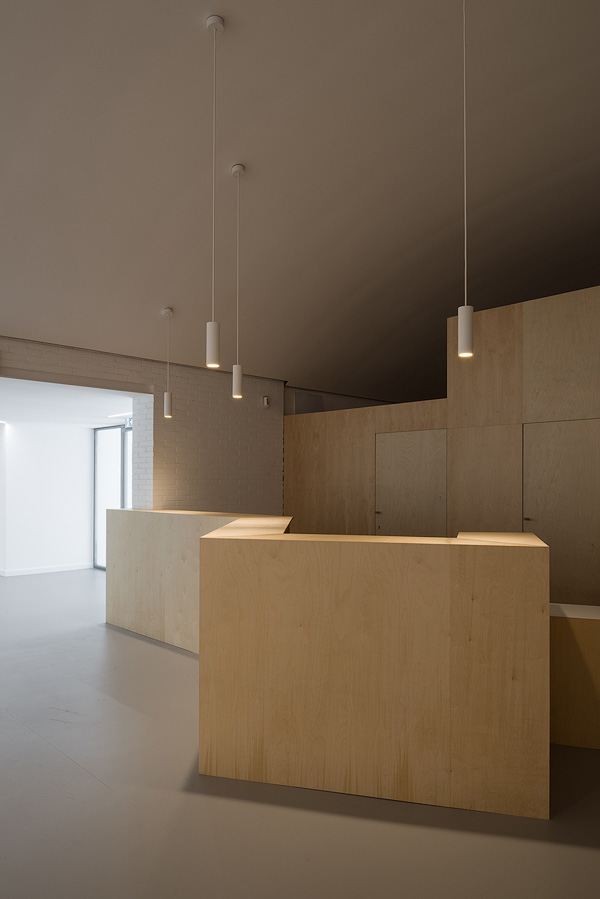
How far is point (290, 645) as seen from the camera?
9.98 ft

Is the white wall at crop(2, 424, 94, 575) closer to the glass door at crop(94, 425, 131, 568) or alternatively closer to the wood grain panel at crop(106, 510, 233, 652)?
the glass door at crop(94, 425, 131, 568)

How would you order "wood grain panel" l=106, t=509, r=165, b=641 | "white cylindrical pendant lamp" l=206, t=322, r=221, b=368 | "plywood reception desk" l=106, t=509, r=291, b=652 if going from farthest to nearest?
"wood grain panel" l=106, t=509, r=165, b=641 → "plywood reception desk" l=106, t=509, r=291, b=652 → "white cylindrical pendant lamp" l=206, t=322, r=221, b=368

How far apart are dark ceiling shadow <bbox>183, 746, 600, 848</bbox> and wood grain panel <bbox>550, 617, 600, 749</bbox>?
0.32 meters

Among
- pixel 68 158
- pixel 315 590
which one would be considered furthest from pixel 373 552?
pixel 68 158

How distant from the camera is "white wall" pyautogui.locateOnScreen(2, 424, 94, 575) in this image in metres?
9.70

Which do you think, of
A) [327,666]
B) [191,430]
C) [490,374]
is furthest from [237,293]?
[327,666]

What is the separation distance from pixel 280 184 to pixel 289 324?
237 centimetres

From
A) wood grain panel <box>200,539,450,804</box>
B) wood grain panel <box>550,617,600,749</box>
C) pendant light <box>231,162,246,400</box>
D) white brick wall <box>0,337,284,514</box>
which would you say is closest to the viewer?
wood grain panel <box>200,539,450,804</box>

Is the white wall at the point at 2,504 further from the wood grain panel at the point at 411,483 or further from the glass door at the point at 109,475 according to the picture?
the wood grain panel at the point at 411,483

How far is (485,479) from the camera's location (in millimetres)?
6023

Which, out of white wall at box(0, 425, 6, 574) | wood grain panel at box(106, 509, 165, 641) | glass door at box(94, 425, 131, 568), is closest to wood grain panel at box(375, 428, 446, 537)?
wood grain panel at box(106, 509, 165, 641)

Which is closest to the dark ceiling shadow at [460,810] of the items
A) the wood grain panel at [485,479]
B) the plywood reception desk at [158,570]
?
the plywood reception desk at [158,570]

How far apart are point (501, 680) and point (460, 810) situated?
0.61m

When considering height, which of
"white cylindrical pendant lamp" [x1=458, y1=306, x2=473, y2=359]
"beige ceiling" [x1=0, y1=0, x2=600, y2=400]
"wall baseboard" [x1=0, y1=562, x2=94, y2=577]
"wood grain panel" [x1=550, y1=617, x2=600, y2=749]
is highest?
"beige ceiling" [x1=0, y1=0, x2=600, y2=400]
